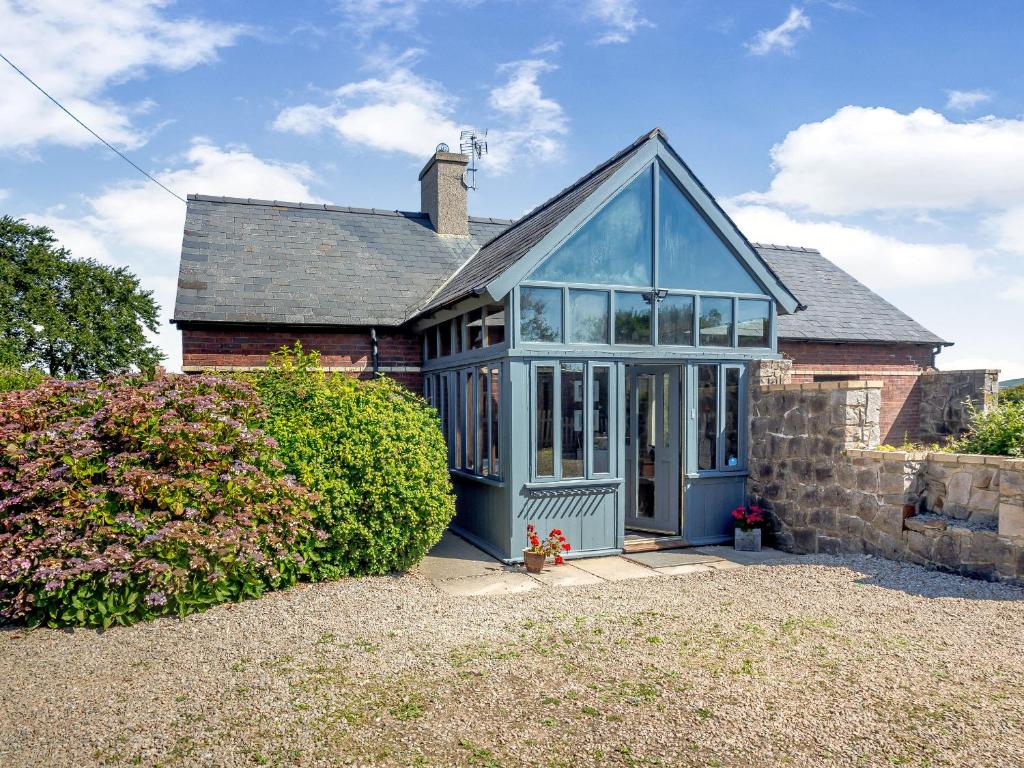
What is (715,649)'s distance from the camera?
555cm

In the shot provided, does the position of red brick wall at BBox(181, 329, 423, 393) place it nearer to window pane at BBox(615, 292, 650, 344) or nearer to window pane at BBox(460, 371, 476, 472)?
window pane at BBox(460, 371, 476, 472)

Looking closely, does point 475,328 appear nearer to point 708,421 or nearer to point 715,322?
point 715,322

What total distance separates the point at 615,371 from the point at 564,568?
8.32 ft

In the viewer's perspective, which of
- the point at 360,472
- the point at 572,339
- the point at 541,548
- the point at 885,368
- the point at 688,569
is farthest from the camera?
the point at 885,368

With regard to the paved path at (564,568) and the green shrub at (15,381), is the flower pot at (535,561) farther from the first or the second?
the green shrub at (15,381)

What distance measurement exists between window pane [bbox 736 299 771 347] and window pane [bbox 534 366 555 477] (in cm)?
297

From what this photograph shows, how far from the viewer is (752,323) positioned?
9922 millimetres

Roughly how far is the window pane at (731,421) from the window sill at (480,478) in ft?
10.5

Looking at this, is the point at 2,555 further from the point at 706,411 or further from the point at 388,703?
the point at 706,411

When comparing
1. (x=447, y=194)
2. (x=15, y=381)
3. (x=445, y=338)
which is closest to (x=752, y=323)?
(x=445, y=338)

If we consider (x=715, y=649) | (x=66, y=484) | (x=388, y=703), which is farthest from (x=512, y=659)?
(x=66, y=484)

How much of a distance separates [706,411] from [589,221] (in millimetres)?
3067

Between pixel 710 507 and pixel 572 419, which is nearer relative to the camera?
pixel 572 419

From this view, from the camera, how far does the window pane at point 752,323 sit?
984cm
